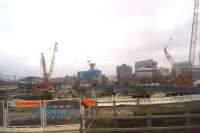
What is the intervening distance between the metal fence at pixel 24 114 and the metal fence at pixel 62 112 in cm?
50

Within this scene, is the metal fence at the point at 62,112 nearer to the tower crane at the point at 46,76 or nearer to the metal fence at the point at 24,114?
the metal fence at the point at 24,114

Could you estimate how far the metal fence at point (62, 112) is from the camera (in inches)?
763

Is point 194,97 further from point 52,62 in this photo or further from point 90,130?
point 52,62

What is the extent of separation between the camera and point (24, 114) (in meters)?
19.9

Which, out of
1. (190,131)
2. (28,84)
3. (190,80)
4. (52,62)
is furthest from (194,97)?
(28,84)

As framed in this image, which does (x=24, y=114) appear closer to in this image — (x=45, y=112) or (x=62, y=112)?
(x=45, y=112)

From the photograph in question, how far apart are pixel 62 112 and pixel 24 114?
2.00m

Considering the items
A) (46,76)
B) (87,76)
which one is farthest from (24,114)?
(87,76)

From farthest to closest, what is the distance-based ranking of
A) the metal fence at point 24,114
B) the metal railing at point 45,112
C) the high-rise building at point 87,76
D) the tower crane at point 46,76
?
the high-rise building at point 87,76, the tower crane at point 46,76, the metal fence at point 24,114, the metal railing at point 45,112

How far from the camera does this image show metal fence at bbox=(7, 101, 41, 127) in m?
19.5

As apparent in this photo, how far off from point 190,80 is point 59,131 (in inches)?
2898

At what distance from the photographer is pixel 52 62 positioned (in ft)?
371

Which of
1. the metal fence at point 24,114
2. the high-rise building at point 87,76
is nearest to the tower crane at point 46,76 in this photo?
the high-rise building at point 87,76

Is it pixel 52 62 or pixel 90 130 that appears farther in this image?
pixel 52 62
